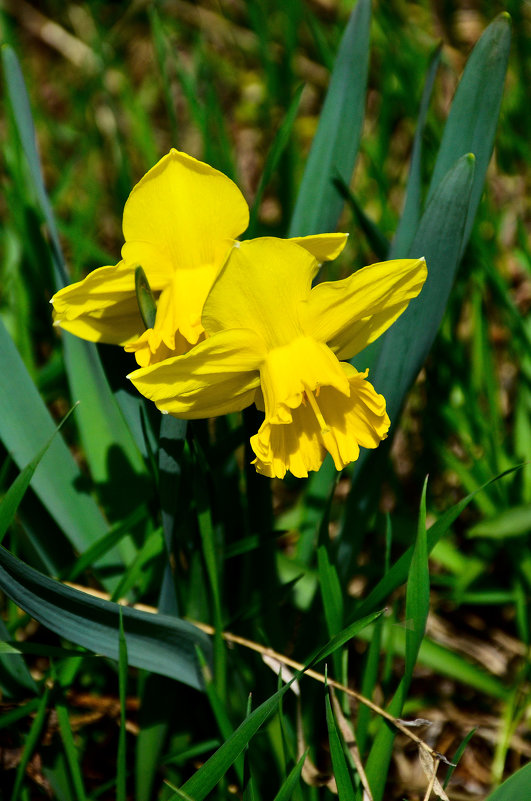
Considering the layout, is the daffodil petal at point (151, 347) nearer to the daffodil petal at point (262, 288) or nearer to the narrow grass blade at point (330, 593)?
the daffodil petal at point (262, 288)

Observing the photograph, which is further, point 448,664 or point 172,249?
point 448,664

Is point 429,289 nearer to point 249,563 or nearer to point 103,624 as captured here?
point 249,563

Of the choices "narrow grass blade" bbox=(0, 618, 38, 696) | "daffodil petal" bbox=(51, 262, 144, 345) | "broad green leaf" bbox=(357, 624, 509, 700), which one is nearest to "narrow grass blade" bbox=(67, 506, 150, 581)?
"narrow grass blade" bbox=(0, 618, 38, 696)

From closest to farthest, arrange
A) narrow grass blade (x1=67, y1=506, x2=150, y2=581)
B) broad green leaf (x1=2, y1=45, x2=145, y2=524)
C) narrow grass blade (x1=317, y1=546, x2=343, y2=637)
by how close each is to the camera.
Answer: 1. narrow grass blade (x1=317, y1=546, x2=343, y2=637)
2. narrow grass blade (x1=67, y1=506, x2=150, y2=581)
3. broad green leaf (x1=2, y1=45, x2=145, y2=524)

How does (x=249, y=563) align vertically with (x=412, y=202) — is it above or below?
below

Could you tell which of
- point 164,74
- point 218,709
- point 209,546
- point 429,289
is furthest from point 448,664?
point 164,74

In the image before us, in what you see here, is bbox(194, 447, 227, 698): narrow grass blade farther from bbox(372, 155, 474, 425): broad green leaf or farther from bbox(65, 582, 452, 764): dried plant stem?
bbox(372, 155, 474, 425): broad green leaf
